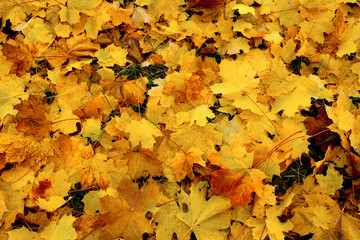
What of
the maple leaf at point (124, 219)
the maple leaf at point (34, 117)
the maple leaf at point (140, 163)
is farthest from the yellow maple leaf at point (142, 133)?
the maple leaf at point (34, 117)

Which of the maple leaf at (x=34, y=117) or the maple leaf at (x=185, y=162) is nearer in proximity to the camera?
the maple leaf at (x=185, y=162)

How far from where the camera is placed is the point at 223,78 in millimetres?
1645

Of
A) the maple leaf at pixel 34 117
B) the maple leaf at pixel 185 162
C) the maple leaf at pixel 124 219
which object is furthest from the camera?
the maple leaf at pixel 34 117

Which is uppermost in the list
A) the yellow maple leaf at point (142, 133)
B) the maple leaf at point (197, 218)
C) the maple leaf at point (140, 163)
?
the yellow maple leaf at point (142, 133)

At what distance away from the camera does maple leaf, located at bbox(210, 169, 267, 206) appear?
1.34 metres

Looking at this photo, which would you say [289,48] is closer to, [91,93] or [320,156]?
[320,156]

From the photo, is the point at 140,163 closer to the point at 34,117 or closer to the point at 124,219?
the point at 124,219

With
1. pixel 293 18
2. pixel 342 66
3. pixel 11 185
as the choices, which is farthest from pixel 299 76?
pixel 11 185

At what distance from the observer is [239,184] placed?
1351mm

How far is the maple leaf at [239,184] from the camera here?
1.34m

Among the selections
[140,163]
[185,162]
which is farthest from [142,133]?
[185,162]

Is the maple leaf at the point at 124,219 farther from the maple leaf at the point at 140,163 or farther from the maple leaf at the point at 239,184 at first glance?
the maple leaf at the point at 239,184

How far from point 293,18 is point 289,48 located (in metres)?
0.26

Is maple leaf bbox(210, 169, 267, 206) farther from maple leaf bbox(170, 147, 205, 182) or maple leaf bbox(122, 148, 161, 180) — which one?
maple leaf bbox(122, 148, 161, 180)
